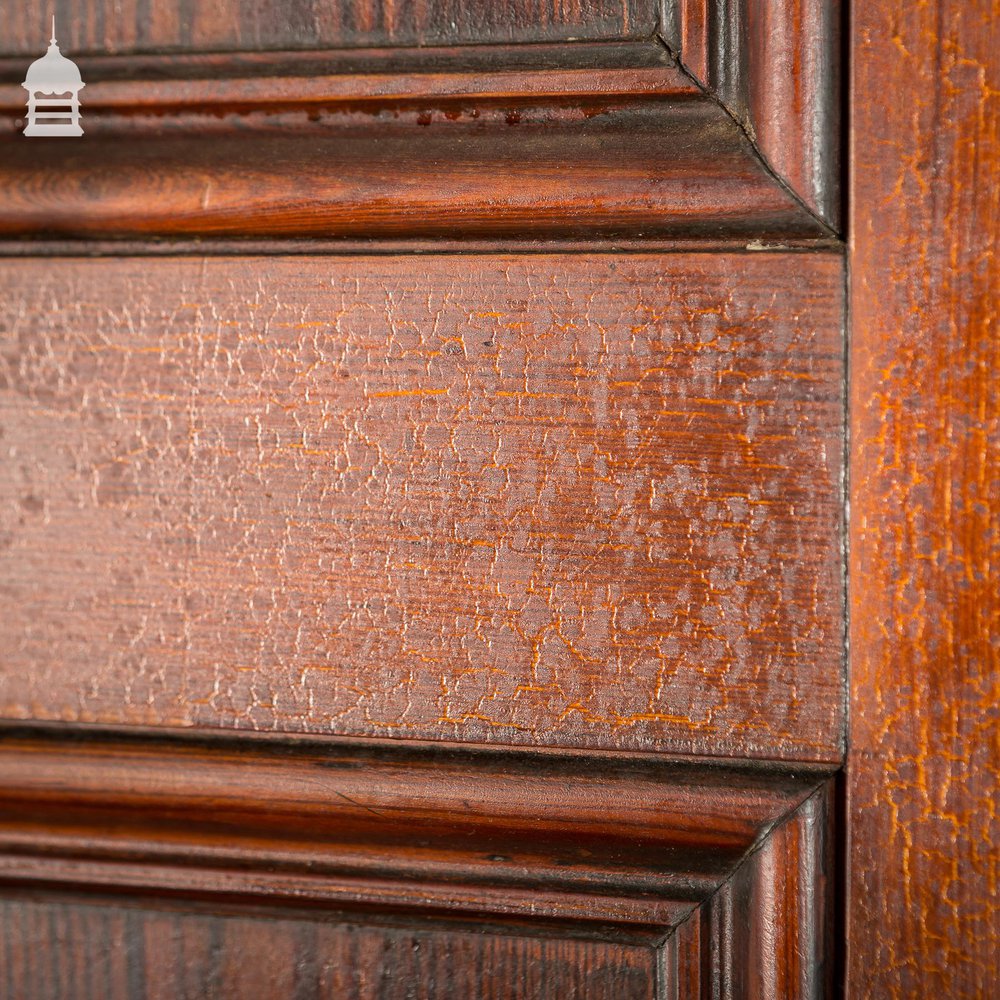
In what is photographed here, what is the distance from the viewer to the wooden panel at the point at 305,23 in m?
0.28

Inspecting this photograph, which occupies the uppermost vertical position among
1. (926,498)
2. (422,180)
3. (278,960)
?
(422,180)

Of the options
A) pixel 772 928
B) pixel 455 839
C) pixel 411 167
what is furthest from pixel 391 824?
pixel 411 167

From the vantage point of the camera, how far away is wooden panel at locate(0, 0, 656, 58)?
276 mm

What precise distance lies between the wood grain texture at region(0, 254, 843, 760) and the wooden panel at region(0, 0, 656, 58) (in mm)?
75

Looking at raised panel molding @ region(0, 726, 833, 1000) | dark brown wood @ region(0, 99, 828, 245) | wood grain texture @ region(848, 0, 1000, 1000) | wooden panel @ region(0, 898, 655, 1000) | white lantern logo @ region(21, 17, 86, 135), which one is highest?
white lantern logo @ region(21, 17, 86, 135)

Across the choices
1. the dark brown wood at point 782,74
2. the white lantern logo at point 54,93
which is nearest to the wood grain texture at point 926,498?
the dark brown wood at point 782,74

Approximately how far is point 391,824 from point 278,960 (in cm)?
7

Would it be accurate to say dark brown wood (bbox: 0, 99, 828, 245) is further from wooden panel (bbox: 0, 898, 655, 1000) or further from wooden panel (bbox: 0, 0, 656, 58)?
wooden panel (bbox: 0, 898, 655, 1000)

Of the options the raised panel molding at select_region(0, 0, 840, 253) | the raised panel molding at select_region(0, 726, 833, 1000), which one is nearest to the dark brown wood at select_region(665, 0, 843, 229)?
the raised panel molding at select_region(0, 0, 840, 253)

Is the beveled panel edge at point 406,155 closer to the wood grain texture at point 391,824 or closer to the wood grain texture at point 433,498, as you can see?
the wood grain texture at point 433,498

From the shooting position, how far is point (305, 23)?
0.94ft

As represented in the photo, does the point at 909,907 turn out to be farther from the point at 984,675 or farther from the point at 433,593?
the point at 433,593

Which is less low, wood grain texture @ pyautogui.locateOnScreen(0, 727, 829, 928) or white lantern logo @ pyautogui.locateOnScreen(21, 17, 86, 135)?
white lantern logo @ pyautogui.locateOnScreen(21, 17, 86, 135)

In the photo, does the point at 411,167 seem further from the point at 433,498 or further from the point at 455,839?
the point at 455,839
